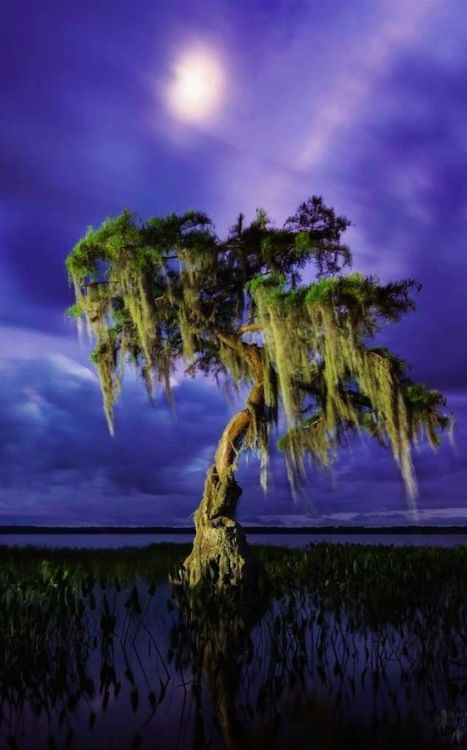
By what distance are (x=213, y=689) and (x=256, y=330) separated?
35.3 feet

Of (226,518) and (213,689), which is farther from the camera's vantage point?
(226,518)

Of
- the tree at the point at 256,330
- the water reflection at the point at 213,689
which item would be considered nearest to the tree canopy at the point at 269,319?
the tree at the point at 256,330

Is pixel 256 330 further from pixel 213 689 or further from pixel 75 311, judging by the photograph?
pixel 213 689

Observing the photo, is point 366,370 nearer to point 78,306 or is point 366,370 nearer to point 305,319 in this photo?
point 305,319

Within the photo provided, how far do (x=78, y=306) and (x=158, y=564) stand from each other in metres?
10.8

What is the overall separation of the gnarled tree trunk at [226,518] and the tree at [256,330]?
3cm

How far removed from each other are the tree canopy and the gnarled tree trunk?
0.67ft

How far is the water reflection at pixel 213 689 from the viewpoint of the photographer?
19.4 ft

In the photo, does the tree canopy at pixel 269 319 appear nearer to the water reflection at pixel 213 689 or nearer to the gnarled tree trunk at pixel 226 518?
the gnarled tree trunk at pixel 226 518

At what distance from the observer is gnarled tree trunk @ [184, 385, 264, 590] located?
46.0 feet

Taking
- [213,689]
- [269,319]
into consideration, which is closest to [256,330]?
[269,319]

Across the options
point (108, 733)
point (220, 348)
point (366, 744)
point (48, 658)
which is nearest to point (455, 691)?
point (366, 744)

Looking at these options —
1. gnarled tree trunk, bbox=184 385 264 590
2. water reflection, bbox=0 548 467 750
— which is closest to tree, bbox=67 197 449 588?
gnarled tree trunk, bbox=184 385 264 590

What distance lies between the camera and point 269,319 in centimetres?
1549
